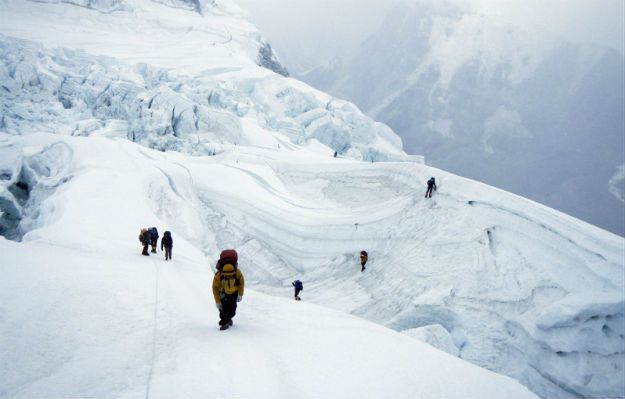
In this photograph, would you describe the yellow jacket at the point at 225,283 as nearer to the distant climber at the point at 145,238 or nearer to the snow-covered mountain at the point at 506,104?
the distant climber at the point at 145,238

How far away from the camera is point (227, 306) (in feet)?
17.7

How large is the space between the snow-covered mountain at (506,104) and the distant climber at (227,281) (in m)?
123

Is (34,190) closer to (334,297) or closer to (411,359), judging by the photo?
(334,297)

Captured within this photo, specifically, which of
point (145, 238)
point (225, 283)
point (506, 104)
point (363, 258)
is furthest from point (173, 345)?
point (506, 104)

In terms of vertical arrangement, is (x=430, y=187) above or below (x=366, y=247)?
above

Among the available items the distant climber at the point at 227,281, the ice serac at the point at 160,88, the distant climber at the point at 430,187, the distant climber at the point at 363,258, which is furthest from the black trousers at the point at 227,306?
the ice serac at the point at 160,88

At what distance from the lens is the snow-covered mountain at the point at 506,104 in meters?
115

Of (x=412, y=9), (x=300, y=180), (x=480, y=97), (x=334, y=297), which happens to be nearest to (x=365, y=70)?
(x=412, y=9)

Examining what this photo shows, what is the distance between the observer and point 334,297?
16453 mm

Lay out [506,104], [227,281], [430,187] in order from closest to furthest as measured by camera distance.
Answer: [227,281]
[430,187]
[506,104]

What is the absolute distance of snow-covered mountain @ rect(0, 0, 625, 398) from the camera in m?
4.51

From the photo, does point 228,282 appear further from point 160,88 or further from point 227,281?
point 160,88

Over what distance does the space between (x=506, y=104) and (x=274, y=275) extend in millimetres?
139866

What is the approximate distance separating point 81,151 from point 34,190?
399 cm
